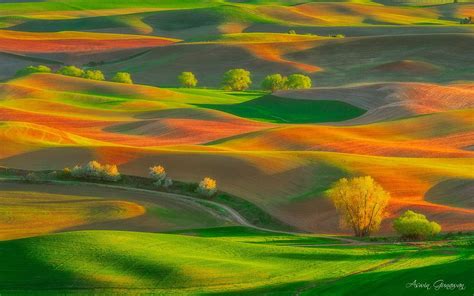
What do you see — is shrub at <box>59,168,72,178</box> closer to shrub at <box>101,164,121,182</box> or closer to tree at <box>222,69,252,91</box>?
shrub at <box>101,164,121,182</box>

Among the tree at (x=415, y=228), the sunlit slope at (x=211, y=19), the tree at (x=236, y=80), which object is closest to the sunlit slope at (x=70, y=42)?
the sunlit slope at (x=211, y=19)

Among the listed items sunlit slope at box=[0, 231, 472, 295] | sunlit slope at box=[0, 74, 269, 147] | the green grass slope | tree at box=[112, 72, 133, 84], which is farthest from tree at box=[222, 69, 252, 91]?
sunlit slope at box=[0, 231, 472, 295]

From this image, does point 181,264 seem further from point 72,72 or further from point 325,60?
point 325,60

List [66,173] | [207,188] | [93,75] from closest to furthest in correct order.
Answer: [207,188]
[66,173]
[93,75]

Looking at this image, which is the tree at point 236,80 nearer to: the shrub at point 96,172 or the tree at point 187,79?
the tree at point 187,79

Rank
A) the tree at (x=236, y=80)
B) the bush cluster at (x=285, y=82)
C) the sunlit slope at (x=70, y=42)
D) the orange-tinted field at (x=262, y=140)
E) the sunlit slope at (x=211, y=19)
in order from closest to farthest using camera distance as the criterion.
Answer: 1. the orange-tinted field at (x=262, y=140)
2. the bush cluster at (x=285, y=82)
3. the tree at (x=236, y=80)
4. the sunlit slope at (x=70, y=42)
5. the sunlit slope at (x=211, y=19)

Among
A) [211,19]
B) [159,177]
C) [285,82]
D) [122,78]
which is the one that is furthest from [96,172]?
[211,19]

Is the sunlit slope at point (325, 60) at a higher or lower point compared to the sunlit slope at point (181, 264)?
lower
